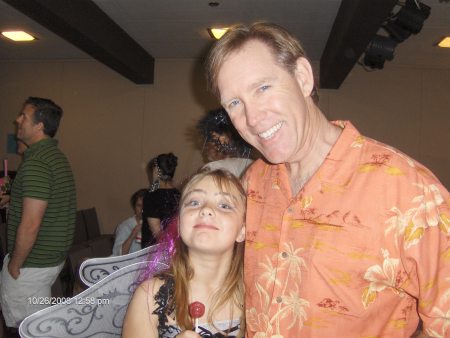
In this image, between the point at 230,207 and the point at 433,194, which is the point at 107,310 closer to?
the point at 230,207

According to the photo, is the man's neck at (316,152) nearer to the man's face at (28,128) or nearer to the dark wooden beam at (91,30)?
the man's face at (28,128)

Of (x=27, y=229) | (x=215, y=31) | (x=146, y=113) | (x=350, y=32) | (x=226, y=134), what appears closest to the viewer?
(x=226, y=134)

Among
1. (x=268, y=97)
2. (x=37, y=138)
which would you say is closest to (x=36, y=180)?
(x=37, y=138)

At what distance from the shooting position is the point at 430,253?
86 cm

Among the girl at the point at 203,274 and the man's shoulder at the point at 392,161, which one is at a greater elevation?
the man's shoulder at the point at 392,161

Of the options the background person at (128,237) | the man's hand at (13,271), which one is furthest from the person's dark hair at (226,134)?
the background person at (128,237)

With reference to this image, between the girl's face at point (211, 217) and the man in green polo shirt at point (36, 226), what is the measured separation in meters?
1.38

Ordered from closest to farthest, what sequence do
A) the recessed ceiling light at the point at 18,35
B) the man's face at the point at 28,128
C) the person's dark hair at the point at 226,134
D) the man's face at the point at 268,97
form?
1. the man's face at the point at 268,97
2. the person's dark hair at the point at 226,134
3. the man's face at the point at 28,128
4. the recessed ceiling light at the point at 18,35

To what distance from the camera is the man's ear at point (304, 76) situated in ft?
3.77

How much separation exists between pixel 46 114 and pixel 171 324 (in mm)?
1915

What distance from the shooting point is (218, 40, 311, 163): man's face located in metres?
1.09

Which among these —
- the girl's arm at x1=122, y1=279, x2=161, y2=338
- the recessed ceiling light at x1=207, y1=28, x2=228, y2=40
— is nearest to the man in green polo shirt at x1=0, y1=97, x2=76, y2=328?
the girl's arm at x1=122, y1=279, x2=161, y2=338

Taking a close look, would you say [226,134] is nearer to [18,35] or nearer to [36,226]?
[36,226]

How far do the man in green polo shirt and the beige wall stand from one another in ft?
10.8
